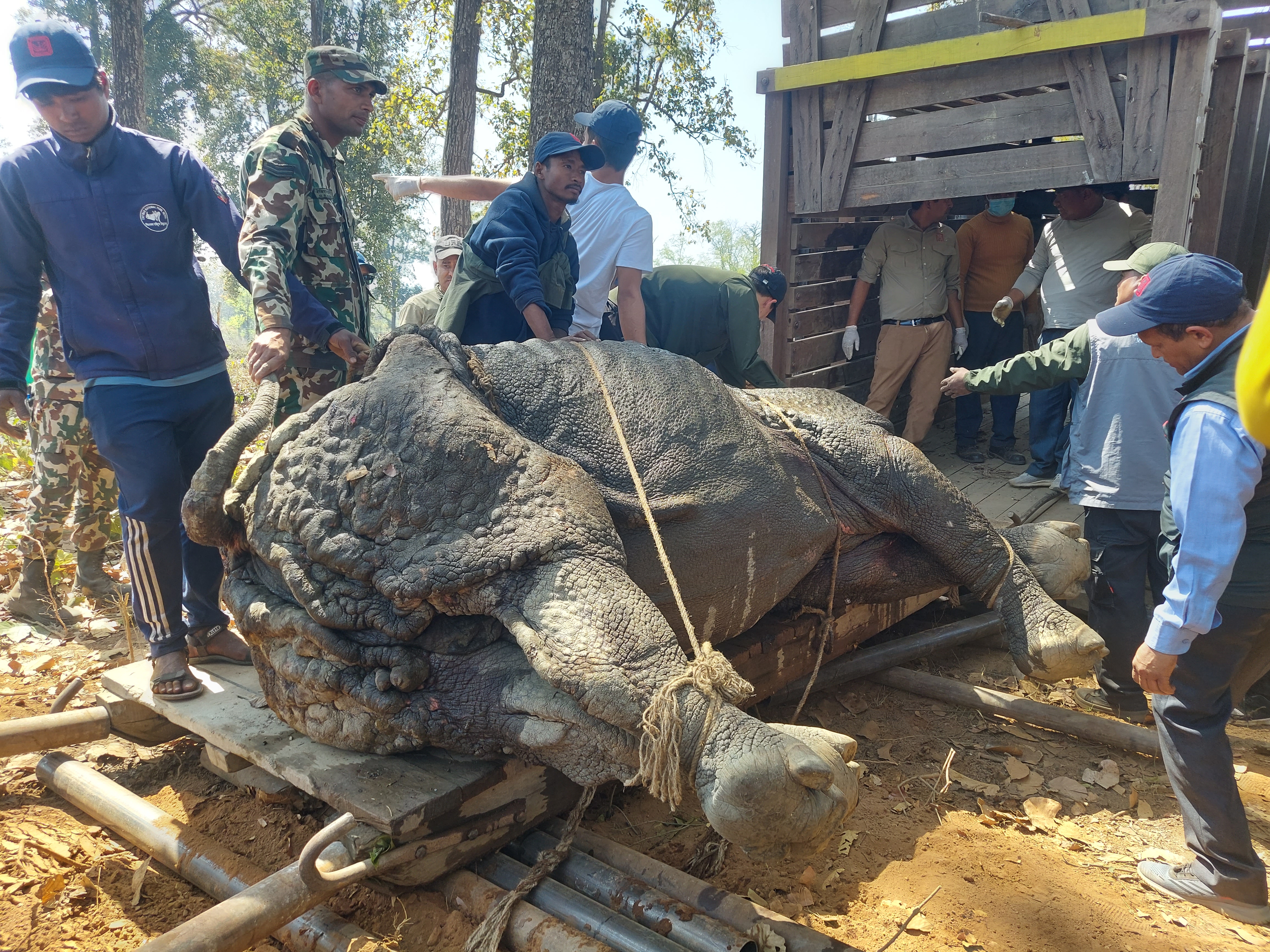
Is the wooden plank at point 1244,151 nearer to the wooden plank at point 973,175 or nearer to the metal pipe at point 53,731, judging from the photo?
the wooden plank at point 973,175

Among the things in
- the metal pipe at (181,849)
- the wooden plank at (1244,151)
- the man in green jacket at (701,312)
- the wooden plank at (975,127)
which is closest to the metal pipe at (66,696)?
the metal pipe at (181,849)

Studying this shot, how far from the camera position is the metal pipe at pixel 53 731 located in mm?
2824

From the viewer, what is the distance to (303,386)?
12.2 feet

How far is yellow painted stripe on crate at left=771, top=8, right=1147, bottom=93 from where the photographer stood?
15.0ft

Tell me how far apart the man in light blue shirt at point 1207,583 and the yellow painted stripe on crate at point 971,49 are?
2632 millimetres

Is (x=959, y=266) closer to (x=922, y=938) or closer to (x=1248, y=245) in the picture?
(x=1248, y=245)

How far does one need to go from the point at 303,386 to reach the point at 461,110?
7476 mm

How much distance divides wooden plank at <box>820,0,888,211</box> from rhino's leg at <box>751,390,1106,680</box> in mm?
2880

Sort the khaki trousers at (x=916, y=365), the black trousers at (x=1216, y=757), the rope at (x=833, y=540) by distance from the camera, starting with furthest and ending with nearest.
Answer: the khaki trousers at (x=916, y=365) < the rope at (x=833, y=540) < the black trousers at (x=1216, y=757)

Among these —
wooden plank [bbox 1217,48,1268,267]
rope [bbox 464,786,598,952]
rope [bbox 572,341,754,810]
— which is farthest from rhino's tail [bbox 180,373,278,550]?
wooden plank [bbox 1217,48,1268,267]

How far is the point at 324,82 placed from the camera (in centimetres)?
360

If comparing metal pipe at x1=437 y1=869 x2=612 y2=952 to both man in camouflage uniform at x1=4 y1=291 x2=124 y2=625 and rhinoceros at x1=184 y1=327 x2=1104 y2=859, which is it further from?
man in camouflage uniform at x1=4 y1=291 x2=124 y2=625

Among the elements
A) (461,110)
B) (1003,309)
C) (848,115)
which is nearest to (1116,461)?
(1003,309)

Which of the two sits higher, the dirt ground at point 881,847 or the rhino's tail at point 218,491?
the rhino's tail at point 218,491
